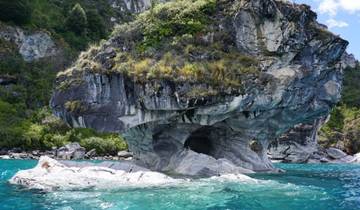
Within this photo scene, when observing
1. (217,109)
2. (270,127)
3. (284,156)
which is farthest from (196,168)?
(284,156)

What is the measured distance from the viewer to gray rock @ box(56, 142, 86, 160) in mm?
66562

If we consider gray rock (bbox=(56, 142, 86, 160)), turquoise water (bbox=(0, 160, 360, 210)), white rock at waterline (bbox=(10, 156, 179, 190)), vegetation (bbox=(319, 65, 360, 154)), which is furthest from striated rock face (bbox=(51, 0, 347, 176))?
vegetation (bbox=(319, 65, 360, 154))

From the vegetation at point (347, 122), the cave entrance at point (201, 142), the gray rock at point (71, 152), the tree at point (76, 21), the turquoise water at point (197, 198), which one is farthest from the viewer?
the tree at point (76, 21)

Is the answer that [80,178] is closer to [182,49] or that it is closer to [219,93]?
[219,93]

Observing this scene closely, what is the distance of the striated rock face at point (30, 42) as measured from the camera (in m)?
94.8

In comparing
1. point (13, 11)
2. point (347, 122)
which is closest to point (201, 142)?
point (347, 122)

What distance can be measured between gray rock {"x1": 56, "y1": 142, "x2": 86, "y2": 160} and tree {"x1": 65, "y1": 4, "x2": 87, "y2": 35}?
1840 inches

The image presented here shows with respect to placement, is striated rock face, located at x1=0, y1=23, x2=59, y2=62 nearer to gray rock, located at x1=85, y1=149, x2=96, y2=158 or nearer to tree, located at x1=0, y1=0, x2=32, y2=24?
tree, located at x1=0, y1=0, x2=32, y2=24

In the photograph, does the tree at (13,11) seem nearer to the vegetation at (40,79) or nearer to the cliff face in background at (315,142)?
the vegetation at (40,79)

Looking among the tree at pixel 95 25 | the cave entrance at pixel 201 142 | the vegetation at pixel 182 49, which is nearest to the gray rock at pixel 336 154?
the cave entrance at pixel 201 142

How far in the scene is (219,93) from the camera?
98.7 ft

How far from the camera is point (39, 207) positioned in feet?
66.8

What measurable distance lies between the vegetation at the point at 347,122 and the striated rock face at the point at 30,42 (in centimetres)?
5517

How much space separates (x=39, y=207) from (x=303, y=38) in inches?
849
